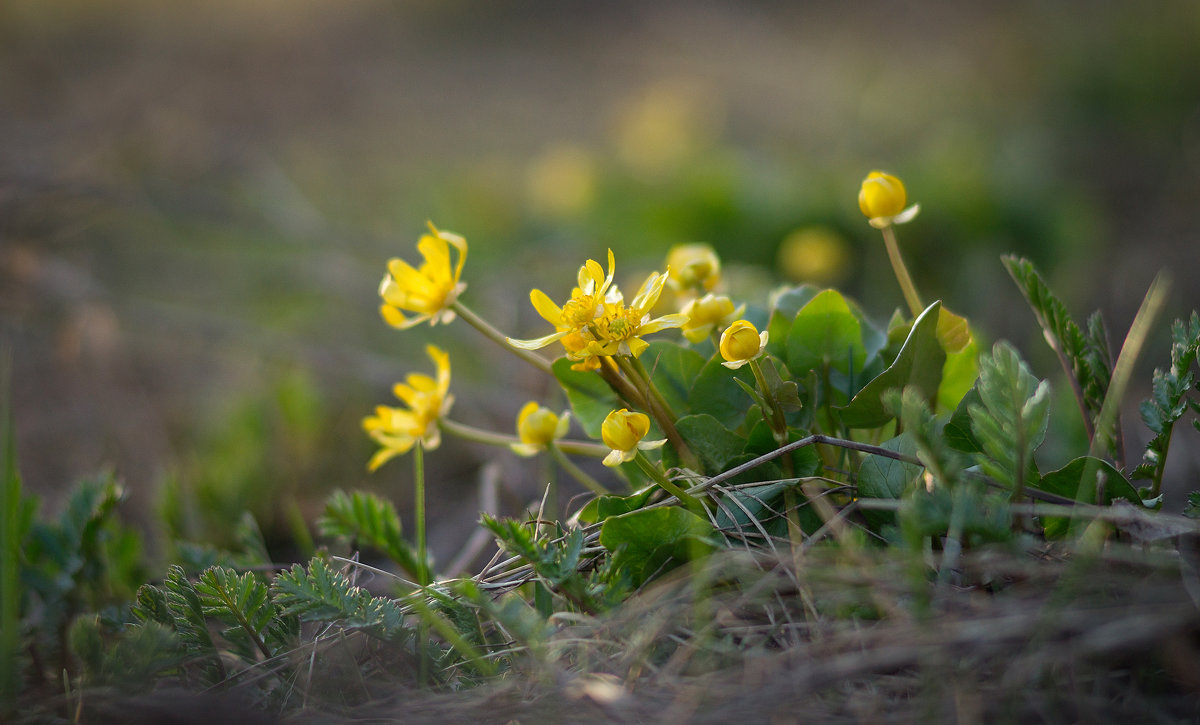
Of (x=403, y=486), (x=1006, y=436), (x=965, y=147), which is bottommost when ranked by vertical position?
(x=403, y=486)

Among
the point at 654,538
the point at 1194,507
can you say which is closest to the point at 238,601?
the point at 654,538

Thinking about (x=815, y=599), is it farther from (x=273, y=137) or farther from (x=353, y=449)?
(x=273, y=137)

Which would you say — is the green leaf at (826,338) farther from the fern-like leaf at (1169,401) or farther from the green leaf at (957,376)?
the fern-like leaf at (1169,401)

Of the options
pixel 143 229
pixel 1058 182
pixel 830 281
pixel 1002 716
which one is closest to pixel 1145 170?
pixel 1058 182

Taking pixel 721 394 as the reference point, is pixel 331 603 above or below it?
below

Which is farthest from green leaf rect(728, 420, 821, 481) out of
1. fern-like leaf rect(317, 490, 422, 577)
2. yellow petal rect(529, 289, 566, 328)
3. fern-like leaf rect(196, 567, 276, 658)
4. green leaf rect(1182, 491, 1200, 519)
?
fern-like leaf rect(196, 567, 276, 658)

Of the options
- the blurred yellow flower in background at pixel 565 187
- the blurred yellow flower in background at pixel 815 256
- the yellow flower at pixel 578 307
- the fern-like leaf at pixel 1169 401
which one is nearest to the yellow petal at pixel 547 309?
the yellow flower at pixel 578 307

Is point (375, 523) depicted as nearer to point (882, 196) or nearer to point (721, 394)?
point (721, 394)
